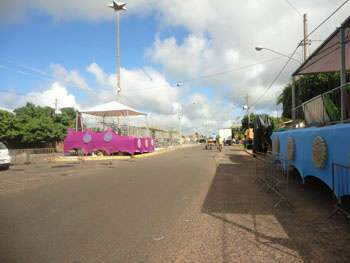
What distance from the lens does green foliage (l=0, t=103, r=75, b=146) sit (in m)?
57.2

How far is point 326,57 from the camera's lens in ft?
45.0

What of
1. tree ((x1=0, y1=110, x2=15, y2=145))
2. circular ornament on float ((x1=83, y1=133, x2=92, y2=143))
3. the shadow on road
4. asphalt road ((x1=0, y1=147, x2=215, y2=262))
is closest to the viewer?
the shadow on road

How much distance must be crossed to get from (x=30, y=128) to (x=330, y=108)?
5564cm

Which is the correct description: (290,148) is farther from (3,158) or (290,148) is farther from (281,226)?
(3,158)

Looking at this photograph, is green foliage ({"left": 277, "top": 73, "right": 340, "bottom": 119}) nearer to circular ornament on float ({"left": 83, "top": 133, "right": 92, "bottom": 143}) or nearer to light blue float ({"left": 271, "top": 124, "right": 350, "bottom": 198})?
circular ornament on float ({"left": 83, "top": 133, "right": 92, "bottom": 143})

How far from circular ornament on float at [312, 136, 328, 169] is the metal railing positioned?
2.09 feet

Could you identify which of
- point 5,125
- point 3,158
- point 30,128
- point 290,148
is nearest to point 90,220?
point 290,148

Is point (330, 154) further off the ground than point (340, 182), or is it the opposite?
point (330, 154)

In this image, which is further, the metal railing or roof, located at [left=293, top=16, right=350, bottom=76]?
roof, located at [left=293, top=16, right=350, bottom=76]

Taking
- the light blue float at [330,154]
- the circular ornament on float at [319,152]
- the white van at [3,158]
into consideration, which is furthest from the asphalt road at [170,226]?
the white van at [3,158]

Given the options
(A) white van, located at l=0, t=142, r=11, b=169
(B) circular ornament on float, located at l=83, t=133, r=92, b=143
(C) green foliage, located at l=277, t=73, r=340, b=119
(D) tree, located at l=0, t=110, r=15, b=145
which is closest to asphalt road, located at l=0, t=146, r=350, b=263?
(A) white van, located at l=0, t=142, r=11, b=169

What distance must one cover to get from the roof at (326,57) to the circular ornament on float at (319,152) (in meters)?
3.19

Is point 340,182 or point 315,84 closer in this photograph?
point 340,182

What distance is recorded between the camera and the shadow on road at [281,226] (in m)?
5.16
